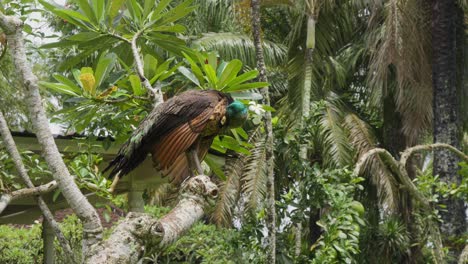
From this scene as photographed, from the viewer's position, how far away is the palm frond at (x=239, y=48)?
11.7m

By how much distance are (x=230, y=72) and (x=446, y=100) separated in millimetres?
7776

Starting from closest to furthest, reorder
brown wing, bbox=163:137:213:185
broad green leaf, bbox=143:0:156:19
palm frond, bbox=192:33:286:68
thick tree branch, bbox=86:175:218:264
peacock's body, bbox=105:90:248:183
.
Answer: thick tree branch, bbox=86:175:218:264 < peacock's body, bbox=105:90:248:183 < brown wing, bbox=163:137:213:185 < broad green leaf, bbox=143:0:156:19 < palm frond, bbox=192:33:286:68

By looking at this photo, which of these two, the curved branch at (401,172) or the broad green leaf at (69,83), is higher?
the curved branch at (401,172)

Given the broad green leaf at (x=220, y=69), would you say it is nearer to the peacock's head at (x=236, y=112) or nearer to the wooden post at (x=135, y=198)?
the peacock's head at (x=236, y=112)

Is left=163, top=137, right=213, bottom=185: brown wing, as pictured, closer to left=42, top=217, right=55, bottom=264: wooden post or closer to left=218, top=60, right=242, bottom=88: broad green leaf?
left=218, top=60, right=242, bottom=88: broad green leaf

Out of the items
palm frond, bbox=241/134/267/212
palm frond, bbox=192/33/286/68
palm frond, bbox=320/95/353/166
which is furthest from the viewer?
palm frond, bbox=192/33/286/68

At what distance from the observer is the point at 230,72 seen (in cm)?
269

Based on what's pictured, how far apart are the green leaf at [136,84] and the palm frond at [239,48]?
8.61 m

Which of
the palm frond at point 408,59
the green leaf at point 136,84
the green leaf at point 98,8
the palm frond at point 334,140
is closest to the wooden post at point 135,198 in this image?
the green leaf at point 136,84

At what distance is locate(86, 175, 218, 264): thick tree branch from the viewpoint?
1.54 meters

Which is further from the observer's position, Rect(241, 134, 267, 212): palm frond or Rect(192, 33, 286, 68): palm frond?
Rect(192, 33, 286, 68): palm frond

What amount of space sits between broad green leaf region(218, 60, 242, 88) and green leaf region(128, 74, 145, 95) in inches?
13.0

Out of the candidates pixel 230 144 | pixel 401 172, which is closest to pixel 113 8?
pixel 230 144

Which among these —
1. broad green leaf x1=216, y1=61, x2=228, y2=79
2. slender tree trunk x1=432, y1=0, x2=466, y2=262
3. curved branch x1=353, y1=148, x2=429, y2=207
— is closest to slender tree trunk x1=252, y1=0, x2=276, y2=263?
curved branch x1=353, y1=148, x2=429, y2=207
